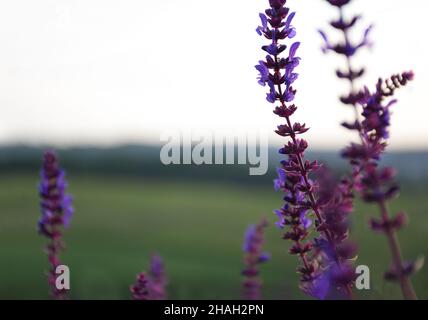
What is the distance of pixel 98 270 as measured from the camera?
7.58 meters

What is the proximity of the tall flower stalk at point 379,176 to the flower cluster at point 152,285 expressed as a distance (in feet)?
3.10

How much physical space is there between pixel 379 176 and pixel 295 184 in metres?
0.54

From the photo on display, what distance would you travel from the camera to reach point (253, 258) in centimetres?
288

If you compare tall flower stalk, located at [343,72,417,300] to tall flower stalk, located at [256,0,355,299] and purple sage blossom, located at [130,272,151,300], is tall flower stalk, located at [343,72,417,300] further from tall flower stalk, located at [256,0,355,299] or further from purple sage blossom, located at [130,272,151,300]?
purple sage blossom, located at [130,272,151,300]

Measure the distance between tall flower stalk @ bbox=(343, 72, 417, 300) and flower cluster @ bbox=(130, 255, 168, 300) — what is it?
95 cm

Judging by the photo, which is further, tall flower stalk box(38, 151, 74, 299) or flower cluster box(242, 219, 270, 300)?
flower cluster box(242, 219, 270, 300)

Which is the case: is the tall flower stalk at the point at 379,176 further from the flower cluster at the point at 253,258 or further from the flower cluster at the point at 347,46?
the flower cluster at the point at 253,258

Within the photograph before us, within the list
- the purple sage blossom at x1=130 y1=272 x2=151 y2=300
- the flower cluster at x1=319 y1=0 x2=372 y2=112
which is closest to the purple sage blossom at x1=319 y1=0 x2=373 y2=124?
the flower cluster at x1=319 y1=0 x2=372 y2=112

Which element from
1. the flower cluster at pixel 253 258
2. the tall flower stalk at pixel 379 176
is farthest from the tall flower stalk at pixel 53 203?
the tall flower stalk at pixel 379 176

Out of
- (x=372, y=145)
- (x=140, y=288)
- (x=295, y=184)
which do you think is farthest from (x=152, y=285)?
(x=372, y=145)

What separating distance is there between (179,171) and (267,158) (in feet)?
61.8

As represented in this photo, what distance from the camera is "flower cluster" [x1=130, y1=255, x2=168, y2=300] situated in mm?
2246

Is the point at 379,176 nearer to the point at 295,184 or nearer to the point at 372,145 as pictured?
the point at 372,145
